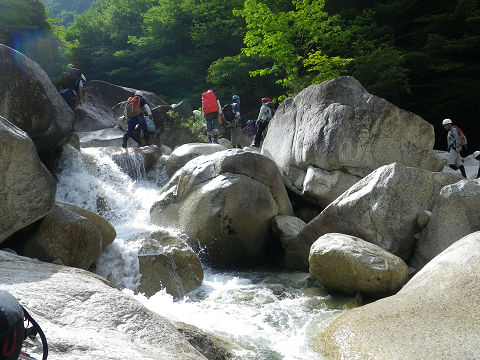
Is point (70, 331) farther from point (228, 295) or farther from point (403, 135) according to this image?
point (403, 135)

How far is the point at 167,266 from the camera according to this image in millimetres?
8102

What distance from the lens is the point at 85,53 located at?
103 ft

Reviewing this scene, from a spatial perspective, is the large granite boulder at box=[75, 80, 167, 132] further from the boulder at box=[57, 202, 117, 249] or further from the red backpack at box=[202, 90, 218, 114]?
the boulder at box=[57, 202, 117, 249]

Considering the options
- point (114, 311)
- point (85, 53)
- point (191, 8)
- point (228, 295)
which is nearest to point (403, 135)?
point (228, 295)

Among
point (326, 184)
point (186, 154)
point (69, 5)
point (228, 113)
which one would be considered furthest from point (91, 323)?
point (69, 5)

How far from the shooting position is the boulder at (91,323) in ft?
9.93

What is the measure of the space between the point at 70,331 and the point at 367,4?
20.6 meters

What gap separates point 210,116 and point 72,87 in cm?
468

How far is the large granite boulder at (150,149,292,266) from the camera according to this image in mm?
9648

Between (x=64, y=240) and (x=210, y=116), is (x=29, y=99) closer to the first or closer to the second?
(x=64, y=240)

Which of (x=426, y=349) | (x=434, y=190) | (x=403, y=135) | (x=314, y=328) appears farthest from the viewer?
(x=403, y=135)

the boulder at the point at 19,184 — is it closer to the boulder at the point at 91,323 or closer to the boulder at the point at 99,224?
the boulder at the point at 99,224

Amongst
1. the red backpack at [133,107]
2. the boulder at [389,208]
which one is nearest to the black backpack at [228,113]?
the red backpack at [133,107]

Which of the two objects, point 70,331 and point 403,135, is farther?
point 403,135
